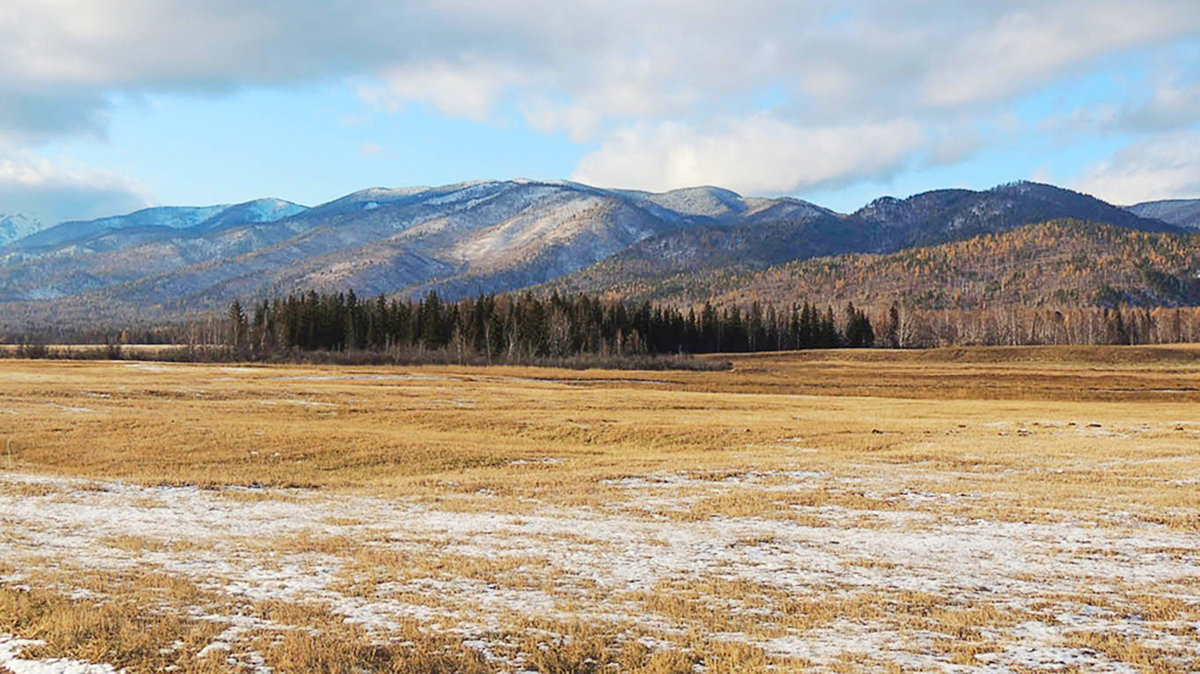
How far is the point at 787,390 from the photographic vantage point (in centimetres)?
8619

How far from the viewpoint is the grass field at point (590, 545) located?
10.9m

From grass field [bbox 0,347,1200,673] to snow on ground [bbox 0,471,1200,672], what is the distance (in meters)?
0.09

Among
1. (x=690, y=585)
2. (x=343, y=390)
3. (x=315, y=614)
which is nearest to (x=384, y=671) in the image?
(x=315, y=614)

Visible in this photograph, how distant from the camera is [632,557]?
1638cm

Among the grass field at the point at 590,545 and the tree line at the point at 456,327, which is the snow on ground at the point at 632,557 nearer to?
the grass field at the point at 590,545

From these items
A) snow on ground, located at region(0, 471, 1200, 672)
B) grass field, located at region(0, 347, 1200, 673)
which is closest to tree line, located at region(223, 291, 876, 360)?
grass field, located at region(0, 347, 1200, 673)

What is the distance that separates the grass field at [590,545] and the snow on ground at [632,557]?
89 millimetres

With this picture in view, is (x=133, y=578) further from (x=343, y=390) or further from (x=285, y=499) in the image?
(x=343, y=390)

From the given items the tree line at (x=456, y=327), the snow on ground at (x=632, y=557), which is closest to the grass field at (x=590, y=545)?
the snow on ground at (x=632, y=557)

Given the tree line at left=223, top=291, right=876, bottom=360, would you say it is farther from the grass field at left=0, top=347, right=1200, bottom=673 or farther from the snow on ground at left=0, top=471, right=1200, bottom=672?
the snow on ground at left=0, top=471, right=1200, bottom=672

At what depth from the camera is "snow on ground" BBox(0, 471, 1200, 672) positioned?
11852 mm

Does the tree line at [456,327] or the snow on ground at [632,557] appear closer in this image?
the snow on ground at [632,557]

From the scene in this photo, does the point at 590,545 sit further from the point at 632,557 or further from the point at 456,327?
the point at 456,327

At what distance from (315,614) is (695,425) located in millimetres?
34053
